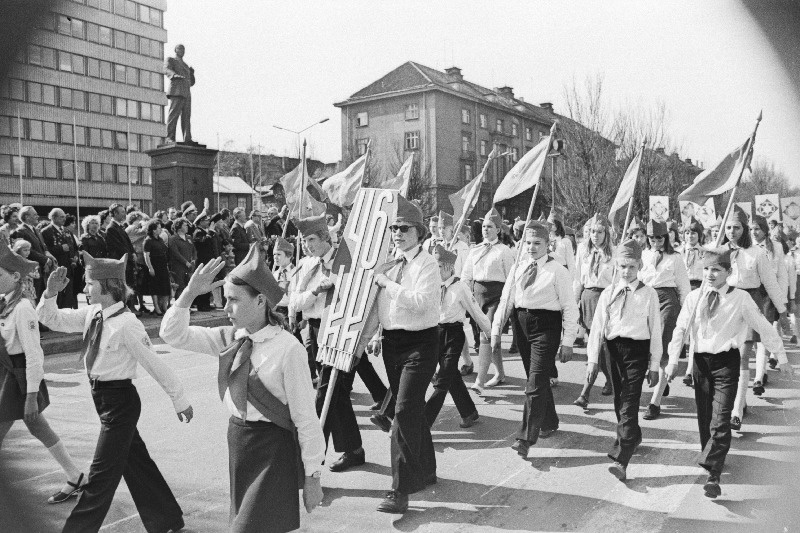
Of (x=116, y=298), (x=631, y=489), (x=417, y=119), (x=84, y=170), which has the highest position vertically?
(x=417, y=119)

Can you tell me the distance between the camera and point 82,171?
46438mm

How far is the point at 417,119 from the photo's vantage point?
54.8m

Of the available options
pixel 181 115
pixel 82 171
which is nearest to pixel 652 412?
pixel 181 115

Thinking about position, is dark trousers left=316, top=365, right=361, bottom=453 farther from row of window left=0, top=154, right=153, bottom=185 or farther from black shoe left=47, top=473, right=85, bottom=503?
row of window left=0, top=154, right=153, bottom=185

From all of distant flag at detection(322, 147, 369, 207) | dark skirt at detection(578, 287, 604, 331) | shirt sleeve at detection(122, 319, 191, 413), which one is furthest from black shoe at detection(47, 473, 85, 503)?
dark skirt at detection(578, 287, 604, 331)

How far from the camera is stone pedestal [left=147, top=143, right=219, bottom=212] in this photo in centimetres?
1638

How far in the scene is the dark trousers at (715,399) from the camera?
5094mm

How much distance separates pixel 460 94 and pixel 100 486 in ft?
180

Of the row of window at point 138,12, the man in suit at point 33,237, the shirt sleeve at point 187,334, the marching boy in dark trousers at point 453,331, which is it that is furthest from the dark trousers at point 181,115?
the row of window at point 138,12

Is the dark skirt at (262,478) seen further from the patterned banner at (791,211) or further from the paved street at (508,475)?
the patterned banner at (791,211)

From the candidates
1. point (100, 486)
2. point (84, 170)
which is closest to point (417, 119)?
point (84, 170)

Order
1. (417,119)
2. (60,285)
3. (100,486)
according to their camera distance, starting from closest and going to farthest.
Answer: (100,486)
(60,285)
(417,119)

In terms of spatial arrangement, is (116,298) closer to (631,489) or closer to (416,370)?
(416,370)

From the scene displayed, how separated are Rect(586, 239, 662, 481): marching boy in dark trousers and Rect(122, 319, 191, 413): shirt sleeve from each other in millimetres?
3233
